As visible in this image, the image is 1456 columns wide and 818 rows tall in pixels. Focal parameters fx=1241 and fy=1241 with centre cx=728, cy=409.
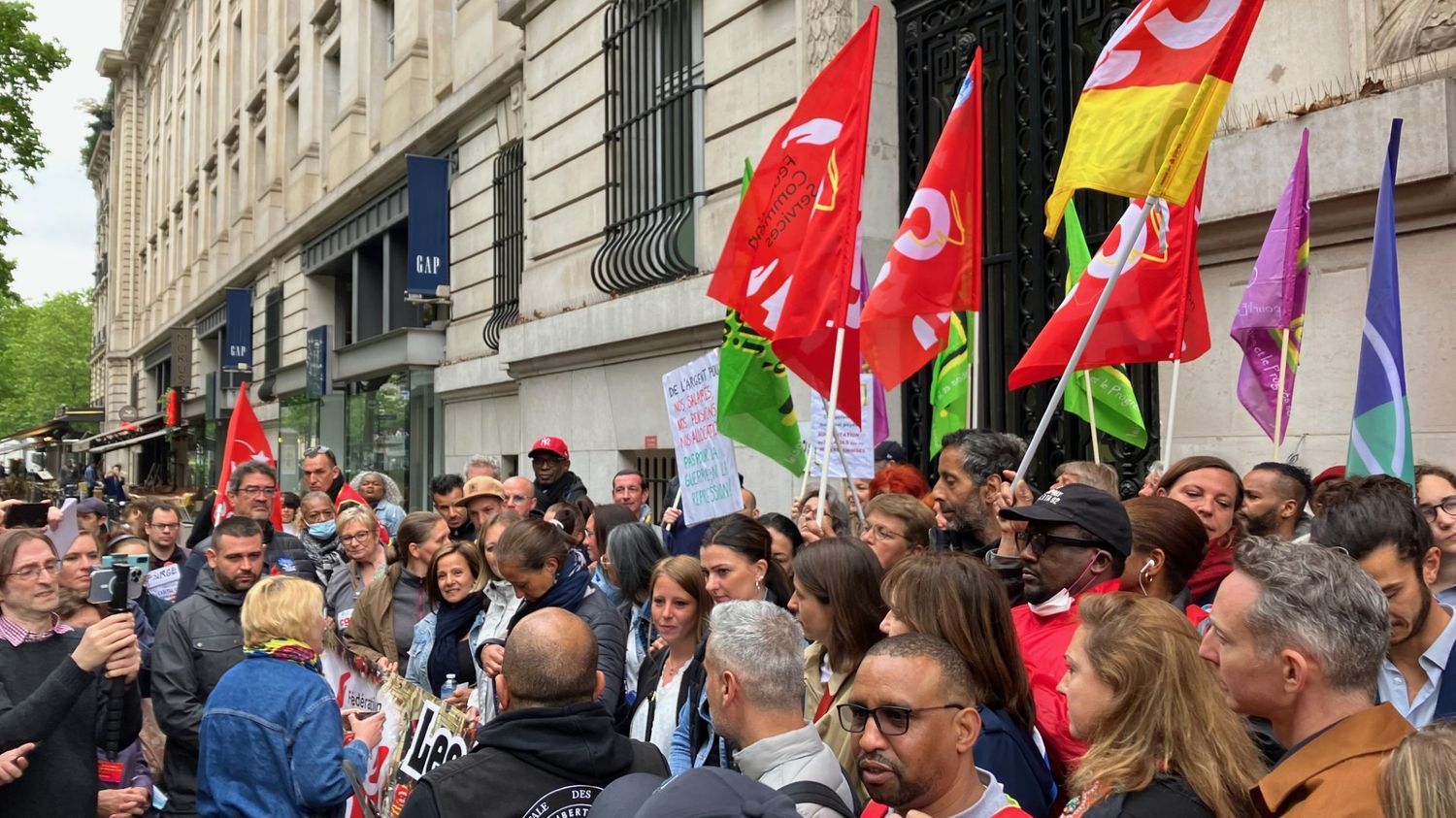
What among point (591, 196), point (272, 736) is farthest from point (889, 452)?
point (591, 196)

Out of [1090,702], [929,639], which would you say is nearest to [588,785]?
[929,639]

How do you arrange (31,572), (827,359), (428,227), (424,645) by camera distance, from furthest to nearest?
1. (428,227)
2. (827,359)
3. (424,645)
4. (31,572)

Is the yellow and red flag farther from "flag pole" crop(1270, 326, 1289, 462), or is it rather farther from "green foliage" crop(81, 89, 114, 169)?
"green foliage" crop(81, 89, 114, 169)

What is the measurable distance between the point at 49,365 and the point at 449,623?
8843 cm

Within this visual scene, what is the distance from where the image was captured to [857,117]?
20.2 feet

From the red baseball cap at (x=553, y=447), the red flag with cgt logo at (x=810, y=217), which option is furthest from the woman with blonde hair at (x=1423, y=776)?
the red baseball cap at (x=553, y=447)

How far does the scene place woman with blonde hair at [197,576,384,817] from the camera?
399cm

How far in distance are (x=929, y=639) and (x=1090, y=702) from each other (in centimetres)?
35

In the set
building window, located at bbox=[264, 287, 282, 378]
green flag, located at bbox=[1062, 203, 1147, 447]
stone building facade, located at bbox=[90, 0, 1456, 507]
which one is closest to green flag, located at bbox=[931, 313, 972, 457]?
green flag, located at bbox=[1062, 203, 1147, 447]

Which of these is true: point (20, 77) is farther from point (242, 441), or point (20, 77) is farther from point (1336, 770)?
point (1336, 770)

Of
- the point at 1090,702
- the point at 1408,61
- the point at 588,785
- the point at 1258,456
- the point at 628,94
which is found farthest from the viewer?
the point at 628,94

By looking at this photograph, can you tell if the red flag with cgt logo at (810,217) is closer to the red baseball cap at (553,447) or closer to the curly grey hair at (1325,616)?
the red baseball cap at (553,447)

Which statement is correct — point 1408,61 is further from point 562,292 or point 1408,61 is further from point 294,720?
point 562,292

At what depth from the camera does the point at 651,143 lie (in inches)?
514
